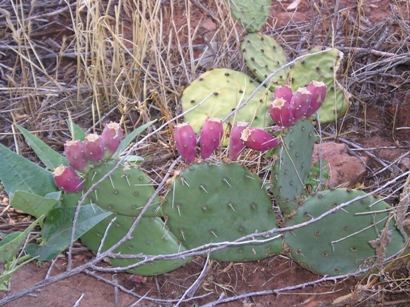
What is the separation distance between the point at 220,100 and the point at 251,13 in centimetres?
34

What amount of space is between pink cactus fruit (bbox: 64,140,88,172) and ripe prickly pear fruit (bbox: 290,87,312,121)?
491 millimetres

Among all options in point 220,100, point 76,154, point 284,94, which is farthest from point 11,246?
point 220,100

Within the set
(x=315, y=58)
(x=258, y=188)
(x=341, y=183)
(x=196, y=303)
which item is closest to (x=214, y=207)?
(x=258, y=188)

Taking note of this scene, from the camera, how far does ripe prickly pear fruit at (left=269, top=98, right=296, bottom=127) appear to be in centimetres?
168

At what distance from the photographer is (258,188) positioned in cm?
171

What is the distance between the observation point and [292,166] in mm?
1773

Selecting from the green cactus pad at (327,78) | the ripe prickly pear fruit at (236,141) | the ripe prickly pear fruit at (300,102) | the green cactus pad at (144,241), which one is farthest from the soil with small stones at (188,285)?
the green cactus pad at (327,78)

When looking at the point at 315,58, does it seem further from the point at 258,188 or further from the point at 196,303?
the point at 196,303

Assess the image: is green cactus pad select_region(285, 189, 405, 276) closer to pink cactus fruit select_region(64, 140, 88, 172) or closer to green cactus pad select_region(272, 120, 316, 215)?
green cactus pad select_region(272, 120, 316, 215)

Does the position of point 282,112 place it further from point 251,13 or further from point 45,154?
point 251,13

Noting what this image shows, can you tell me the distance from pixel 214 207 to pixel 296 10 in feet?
5.03

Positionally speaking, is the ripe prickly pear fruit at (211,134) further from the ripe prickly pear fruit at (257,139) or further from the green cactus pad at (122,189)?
the green cactus pad at (122,189)

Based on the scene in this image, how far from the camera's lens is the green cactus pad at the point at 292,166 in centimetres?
173

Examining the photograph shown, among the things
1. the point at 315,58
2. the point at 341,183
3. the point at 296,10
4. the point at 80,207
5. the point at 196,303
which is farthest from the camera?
the point at 296,10
